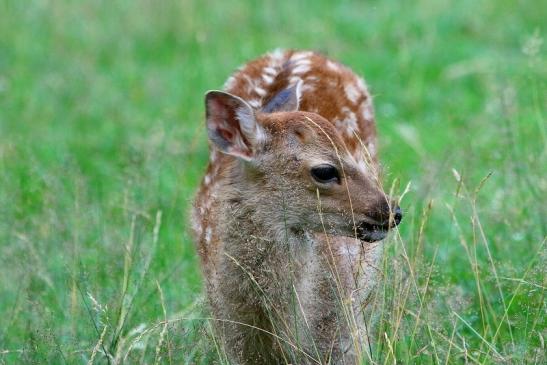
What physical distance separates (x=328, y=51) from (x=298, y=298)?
5.64m

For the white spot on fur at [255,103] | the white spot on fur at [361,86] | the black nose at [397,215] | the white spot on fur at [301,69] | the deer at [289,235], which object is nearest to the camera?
the black nose at [397,215]

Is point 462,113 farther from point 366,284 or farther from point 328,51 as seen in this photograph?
point 366,284

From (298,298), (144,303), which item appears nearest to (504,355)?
(298,298)

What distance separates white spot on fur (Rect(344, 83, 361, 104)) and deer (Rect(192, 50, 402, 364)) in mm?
996

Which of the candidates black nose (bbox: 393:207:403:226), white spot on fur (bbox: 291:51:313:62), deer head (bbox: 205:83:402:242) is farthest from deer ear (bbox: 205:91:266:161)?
white spot on fur (bbox: 291:51:313:62)

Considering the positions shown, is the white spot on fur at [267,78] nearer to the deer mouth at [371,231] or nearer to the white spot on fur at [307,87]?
the white spot on fur at [307,87]

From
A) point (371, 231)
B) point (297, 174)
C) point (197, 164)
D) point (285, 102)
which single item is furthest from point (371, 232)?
point (197, 164)

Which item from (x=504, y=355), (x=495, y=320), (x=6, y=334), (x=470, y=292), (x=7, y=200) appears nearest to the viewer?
(x=504, y=355)

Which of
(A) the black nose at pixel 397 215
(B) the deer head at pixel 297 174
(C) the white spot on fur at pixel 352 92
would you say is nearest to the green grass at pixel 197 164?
(A) the black nose at pixel 397 215

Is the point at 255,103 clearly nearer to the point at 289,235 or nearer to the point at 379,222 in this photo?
the point at 289,235

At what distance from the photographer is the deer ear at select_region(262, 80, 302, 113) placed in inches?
223

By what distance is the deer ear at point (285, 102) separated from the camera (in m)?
5.65

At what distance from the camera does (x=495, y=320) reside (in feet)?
16.7

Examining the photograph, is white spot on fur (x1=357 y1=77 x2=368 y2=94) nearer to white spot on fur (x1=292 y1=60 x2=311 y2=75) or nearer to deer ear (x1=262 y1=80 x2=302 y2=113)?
white spot on fur (x1=292 y1=60 x2=311 y2=75)
